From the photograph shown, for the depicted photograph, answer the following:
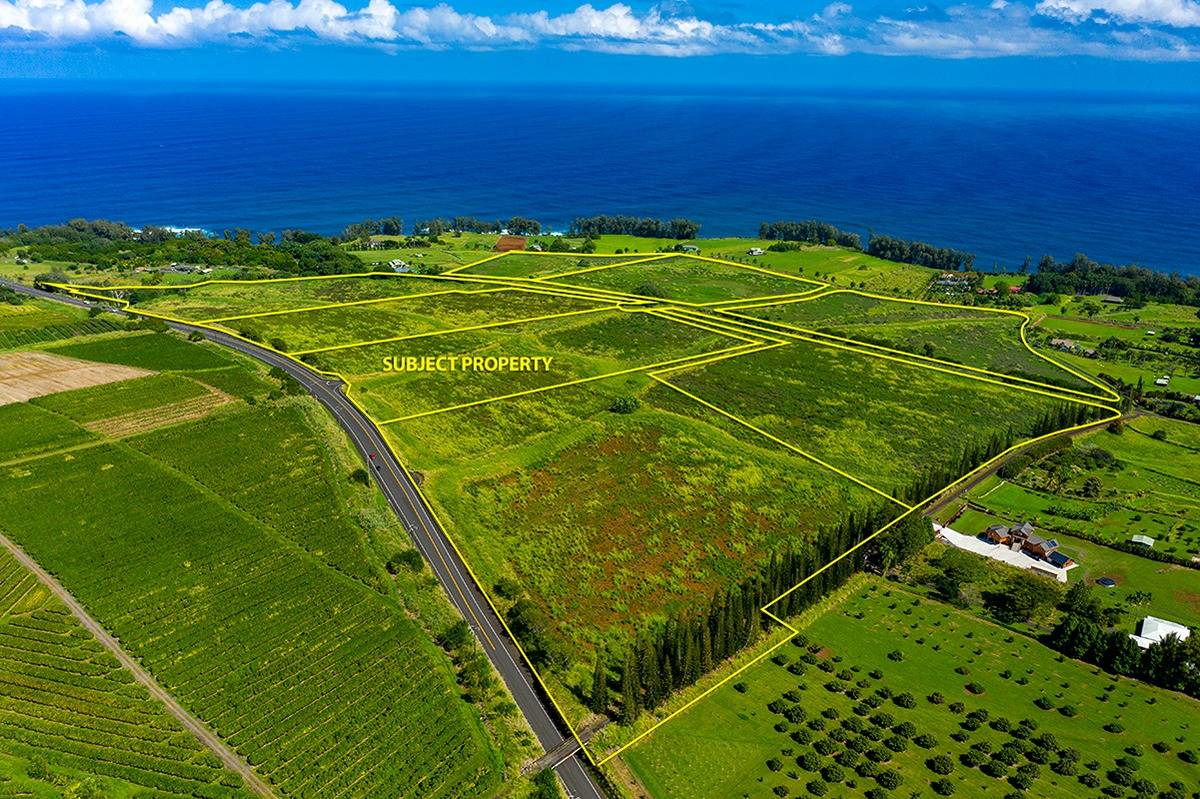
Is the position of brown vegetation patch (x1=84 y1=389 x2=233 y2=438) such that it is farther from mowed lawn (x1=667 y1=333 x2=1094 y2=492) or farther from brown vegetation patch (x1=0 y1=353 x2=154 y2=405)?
mowed lawn (x1=667 y1=333 x2=1094 y2=492)

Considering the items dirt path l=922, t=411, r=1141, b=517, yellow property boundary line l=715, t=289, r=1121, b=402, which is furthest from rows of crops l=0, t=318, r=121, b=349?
dirt path l=922, t=411, r=1141, b=517

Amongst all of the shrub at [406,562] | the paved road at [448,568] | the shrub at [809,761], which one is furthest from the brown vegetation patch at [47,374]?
the shrub at [809,761]

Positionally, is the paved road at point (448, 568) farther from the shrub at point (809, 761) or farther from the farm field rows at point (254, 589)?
the shrub at point (809, 761)

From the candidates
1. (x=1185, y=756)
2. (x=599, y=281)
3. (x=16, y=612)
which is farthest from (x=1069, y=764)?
(x=599, y=281)

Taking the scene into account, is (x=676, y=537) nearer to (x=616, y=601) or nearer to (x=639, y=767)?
(x=616, y=601)

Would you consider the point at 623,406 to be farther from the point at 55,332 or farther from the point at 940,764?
the point at 55,332

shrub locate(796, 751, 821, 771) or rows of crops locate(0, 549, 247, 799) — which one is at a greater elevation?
rows of crops locate(0, 549, 247, 799)
